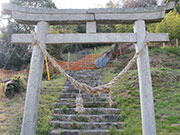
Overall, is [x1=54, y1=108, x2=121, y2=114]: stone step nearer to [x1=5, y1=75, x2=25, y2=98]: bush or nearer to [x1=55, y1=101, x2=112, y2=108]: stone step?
[x1=55, y1=101, x2=112, y2=108]: stone step

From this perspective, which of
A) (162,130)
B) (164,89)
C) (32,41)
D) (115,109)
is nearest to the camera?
(32,41)

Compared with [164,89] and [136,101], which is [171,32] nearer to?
[164,89]

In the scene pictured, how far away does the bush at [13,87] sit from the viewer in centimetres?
496

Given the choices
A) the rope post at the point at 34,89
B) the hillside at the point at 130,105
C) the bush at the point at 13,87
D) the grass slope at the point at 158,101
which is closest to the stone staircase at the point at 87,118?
the hillside at the point at 130,105

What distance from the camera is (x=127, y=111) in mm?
4164

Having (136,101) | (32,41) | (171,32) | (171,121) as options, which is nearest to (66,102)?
(136,101)

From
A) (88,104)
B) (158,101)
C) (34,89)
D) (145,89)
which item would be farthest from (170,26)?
(34,89)

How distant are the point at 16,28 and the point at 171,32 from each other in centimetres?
1287

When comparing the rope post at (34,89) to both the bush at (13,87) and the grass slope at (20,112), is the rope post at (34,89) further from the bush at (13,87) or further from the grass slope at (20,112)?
the bush at (13,87)

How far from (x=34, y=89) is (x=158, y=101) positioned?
3.61m

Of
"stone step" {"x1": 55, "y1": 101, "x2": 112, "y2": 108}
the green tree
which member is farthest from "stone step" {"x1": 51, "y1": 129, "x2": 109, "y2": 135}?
Answer: the green tree

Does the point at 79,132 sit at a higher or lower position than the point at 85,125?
lower

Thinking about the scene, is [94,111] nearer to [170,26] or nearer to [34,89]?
[34,89]

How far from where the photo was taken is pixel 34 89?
8.85 ft
